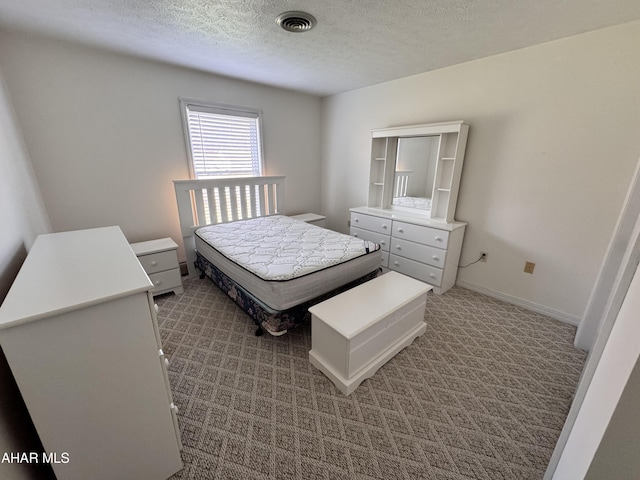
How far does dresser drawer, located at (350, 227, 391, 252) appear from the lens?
3.17 m

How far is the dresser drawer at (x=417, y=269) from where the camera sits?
2.75 m

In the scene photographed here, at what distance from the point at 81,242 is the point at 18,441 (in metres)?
0.96

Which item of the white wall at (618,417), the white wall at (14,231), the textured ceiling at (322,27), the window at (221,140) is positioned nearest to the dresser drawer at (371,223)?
the window at (221,140)

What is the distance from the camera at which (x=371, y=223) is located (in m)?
3.30

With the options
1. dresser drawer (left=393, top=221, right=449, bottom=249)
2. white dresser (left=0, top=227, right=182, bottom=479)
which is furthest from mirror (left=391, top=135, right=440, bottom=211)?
white dresser (left=0, top=227, right=182, bottom=479)

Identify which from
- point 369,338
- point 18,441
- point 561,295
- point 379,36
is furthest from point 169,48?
point 561,295

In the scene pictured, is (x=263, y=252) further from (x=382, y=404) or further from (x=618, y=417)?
(x=618, y=417)

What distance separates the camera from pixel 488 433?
1.35 m

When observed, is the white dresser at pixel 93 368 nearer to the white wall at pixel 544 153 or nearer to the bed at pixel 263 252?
the bed at pixel 263 252

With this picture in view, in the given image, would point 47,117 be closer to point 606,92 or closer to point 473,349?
point 473,349

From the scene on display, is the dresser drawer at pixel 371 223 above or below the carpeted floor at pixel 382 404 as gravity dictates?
above

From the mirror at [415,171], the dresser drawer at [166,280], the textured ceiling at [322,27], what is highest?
the textured ceiling at [322,27]

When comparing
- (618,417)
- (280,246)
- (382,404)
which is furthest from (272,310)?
(618,417)

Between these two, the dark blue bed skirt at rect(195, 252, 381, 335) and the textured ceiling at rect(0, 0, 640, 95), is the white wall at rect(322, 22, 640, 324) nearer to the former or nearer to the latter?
the textured ceiling at rect(0, 0, 640, 95)
